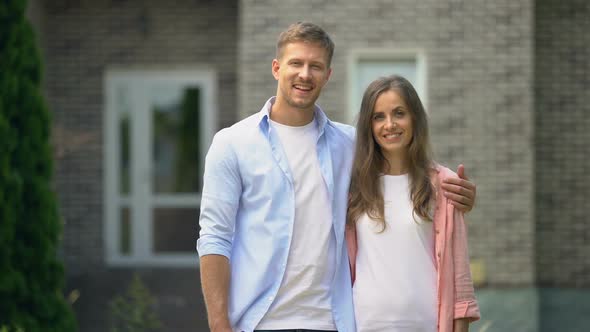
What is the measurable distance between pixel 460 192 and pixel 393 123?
0.33m

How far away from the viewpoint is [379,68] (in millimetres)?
9047

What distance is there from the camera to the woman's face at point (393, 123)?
9.84 ft

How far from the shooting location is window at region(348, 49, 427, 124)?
897 cm

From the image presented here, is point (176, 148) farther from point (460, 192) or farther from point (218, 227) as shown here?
point (460, 192)

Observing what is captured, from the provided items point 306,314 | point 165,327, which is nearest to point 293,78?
point 306,314

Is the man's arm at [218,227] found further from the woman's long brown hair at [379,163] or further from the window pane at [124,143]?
the window pane at [124,143]

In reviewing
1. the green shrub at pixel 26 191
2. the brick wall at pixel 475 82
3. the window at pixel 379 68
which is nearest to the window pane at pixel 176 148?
the brick wall at pixel 475 82

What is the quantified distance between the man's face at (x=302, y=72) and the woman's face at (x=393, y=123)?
0.24 meters

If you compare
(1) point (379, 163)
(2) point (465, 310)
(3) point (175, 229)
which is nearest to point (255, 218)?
(1) point (379, 163)

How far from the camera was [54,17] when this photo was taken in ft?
35.8

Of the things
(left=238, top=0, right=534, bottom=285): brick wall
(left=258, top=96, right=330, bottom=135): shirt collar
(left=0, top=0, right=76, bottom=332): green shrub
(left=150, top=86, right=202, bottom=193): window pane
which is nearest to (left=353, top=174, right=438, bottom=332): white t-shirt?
(left=258, top=96, right=330, bottom=135): shirt collar

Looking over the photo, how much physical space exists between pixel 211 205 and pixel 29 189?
→ 324 centimetres

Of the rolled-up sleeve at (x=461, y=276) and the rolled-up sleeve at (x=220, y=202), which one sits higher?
the rolled-up sleeve at (x=220, y=202)

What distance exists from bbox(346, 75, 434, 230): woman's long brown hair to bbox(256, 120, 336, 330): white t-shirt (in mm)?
132
